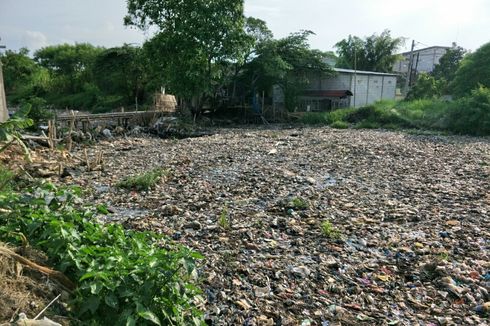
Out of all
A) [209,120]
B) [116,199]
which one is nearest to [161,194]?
[116,199]

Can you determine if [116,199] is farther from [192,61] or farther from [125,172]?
[192,61]

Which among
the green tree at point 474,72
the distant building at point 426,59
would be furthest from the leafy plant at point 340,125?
the distant building at point 426,59

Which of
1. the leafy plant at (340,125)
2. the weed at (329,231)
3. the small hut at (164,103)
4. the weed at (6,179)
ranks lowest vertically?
the weed at (329,231)

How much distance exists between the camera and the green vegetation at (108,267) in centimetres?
285

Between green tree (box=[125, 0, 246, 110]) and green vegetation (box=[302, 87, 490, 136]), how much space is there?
23.8 ft

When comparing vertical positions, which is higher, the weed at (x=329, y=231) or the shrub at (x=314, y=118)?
the shrub at (x=314, y=118)

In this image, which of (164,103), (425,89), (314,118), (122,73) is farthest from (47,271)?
(425,89)

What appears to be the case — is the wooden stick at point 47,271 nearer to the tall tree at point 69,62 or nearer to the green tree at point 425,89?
the green tree at point 425,89

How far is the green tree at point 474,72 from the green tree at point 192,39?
14858 mm

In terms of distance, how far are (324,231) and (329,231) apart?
75mm

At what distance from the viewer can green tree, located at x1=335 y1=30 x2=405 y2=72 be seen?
44.2 meters

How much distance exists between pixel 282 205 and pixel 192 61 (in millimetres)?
15924

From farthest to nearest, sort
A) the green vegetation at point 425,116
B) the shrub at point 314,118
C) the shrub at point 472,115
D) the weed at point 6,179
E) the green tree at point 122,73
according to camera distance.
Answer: the green tree at point 122,73 < the shrub at point 314,118 < the green vegetation at point 425,116 < the shrub at point 472,115 < the weed at point 6,179

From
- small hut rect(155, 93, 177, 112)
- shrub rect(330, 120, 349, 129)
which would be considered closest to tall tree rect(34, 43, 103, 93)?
small hut rect(155, 93, 177, 112)
